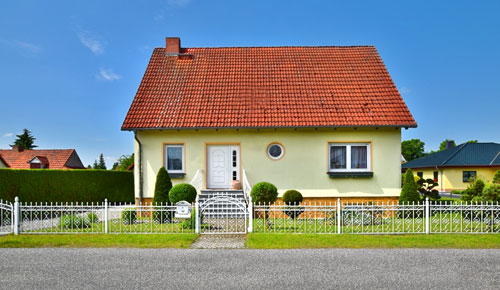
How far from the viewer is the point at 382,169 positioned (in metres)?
15.7

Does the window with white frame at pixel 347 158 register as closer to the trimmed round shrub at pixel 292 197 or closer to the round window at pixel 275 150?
the round window at pixel 275 150

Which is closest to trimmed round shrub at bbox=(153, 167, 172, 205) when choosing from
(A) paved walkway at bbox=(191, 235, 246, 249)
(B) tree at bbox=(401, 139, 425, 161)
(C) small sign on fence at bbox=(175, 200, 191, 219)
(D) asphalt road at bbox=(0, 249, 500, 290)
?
(C) small sign on fence at bbox=(175, 200, 191, 219)

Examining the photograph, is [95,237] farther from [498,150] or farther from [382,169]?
[498,150]

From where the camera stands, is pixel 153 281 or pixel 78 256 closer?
pixel 153 281

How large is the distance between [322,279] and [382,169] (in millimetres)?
10239

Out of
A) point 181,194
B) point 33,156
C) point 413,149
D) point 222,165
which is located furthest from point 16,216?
point 413,149

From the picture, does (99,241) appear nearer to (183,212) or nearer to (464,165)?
(183,212)

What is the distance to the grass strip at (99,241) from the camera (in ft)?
30.7

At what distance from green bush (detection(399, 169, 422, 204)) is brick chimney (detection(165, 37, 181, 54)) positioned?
12645 millimetres

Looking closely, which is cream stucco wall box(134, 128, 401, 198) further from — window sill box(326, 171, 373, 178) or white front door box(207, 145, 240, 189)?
white front door box(207, 145, 240, 189)

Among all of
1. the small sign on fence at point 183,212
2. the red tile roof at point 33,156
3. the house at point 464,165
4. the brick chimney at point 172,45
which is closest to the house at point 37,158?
the red tile roof at point 33,156

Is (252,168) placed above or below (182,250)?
above

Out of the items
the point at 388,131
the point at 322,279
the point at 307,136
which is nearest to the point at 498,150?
the point at 388,131

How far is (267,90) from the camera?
55.8 ft
